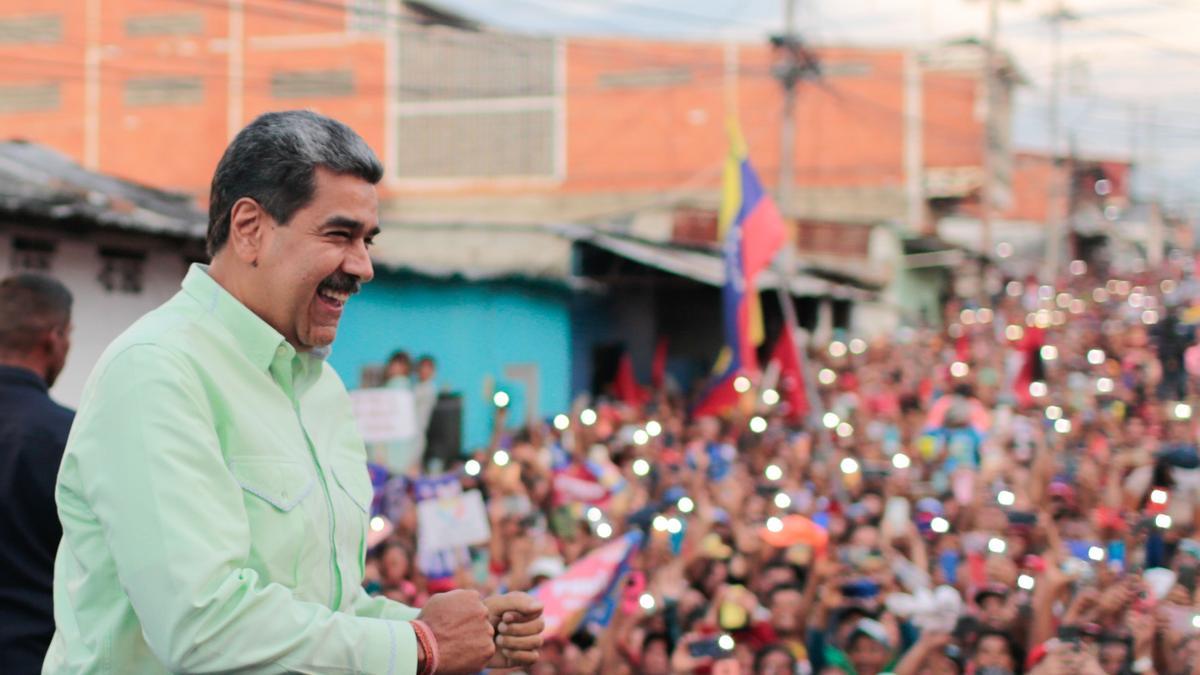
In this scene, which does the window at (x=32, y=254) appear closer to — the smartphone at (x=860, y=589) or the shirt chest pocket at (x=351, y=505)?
the smartphone at (x=860, y=589)

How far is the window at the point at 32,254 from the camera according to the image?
386 inches

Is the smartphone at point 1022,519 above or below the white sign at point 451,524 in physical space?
above

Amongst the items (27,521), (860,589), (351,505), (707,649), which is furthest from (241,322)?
(860,589)

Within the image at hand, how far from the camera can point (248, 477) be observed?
6.14ft

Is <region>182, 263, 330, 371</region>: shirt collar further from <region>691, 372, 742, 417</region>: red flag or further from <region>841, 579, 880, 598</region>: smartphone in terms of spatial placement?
<region>691, 372, 742, 417</region>: red flag

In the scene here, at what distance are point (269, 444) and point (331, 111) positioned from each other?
4272cm

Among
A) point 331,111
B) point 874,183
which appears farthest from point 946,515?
point 331,111

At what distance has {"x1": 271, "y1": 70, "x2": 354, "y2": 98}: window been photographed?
139ft

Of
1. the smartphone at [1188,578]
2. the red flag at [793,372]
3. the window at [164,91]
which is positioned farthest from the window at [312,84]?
the smartphone at [1188,578]

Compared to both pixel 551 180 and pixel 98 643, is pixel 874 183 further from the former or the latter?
pixel 98 643

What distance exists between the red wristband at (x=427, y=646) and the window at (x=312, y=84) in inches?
1634

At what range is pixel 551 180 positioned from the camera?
42.0 meters

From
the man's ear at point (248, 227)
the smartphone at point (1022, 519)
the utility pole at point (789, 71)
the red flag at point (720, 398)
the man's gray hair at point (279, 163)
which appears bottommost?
the smartphone at point (1022, 519)

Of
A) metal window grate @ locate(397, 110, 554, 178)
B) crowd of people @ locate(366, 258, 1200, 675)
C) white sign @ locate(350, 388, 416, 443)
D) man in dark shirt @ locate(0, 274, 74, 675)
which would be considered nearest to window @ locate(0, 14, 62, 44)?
metal window grate @ locate(397, 110, 554, 178)
